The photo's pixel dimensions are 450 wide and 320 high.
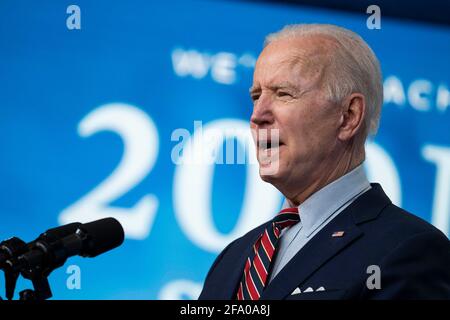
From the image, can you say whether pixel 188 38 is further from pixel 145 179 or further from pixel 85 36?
pixel 145 179

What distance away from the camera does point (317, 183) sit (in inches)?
71.2

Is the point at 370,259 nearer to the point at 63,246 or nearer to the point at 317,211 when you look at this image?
the point at 317,211

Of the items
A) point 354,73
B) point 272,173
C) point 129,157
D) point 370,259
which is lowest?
point 370,259

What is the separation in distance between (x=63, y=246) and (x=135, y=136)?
1575mm

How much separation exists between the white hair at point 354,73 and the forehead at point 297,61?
2 cm

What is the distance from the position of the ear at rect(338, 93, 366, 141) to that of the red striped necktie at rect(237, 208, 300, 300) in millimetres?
246

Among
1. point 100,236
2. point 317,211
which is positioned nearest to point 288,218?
point 317,211

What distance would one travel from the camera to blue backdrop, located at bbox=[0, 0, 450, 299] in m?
2.75

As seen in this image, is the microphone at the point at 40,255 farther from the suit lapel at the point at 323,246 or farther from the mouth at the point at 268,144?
the mouth at the point at 268,144

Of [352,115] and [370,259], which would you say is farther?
[352,115]

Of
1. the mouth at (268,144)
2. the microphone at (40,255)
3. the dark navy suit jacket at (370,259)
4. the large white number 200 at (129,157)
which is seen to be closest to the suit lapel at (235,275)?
the dark navy suit jacket at (370,259)

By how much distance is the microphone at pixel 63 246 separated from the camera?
120 cm

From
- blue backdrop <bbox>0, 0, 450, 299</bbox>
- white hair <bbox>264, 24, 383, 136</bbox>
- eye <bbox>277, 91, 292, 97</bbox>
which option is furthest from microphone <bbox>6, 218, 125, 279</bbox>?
blue backdrop <bbox>0, 0, 450, 299</bbox>

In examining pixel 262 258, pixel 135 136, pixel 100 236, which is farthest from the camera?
pixel 135 136
